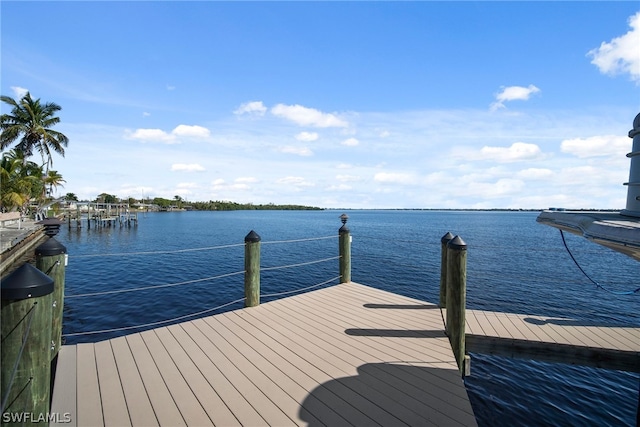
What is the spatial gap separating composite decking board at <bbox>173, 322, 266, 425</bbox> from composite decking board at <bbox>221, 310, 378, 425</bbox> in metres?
0.52

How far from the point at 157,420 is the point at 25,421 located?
0.83m

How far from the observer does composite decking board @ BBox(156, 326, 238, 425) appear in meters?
2.22

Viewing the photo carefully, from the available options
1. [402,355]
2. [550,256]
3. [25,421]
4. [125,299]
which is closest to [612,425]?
[402,355]

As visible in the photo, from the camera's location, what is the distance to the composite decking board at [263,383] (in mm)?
2232

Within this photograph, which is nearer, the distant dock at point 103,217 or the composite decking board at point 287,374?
the composite decking board at point 287,374

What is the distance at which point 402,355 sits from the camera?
320 cm

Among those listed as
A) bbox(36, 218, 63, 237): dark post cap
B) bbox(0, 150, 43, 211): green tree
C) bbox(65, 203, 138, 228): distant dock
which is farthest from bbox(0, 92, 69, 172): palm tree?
bbox(36, 218, 63, 237): dark post cap

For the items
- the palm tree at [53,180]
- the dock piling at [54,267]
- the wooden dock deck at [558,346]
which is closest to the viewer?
the dock piling at [54,267]

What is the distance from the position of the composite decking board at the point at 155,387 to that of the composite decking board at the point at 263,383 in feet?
1.99

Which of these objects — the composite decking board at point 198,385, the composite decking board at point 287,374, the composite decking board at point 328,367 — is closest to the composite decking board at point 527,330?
the composite decking board at point 328,367

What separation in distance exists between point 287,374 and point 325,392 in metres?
0.43

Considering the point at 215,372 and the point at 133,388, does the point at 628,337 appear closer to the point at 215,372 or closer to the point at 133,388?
the point at 215,372

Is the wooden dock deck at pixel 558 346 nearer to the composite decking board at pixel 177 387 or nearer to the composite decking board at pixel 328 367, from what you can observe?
the composite decking board at pixel 328 367

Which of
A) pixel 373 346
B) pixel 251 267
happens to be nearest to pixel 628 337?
pixel 373 346
